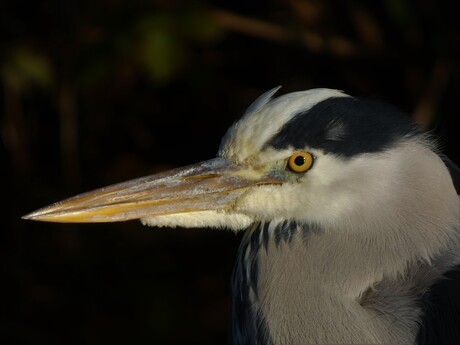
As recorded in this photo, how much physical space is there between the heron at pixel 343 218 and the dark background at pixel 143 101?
6.64 ft

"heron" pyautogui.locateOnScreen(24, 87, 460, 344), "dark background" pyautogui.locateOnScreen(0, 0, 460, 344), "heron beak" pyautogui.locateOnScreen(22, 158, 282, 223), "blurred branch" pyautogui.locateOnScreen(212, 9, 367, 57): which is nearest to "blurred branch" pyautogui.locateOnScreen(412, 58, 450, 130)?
"dark background" pyautogui.locateOnScreen(0, 0, 460, 344)

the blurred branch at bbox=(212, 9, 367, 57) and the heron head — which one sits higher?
the blurred branch at bbox=(212, 9, 367, 57)

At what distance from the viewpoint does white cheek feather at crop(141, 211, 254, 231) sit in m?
2.18

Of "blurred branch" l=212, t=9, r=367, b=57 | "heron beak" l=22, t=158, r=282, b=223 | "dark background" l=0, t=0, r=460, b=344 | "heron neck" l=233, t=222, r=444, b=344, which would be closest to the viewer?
"heron neck" l=233, t=222, r=444, b=344

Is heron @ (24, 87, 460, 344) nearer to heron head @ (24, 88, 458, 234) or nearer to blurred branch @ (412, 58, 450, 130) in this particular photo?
heron head @ (24, 88, 458, 234)

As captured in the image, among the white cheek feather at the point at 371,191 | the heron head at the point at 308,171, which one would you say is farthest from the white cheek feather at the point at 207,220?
the white cheek feather at the point at 371,191

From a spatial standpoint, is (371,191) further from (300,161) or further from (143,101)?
(143,101)

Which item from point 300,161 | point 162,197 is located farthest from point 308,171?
point 162,197

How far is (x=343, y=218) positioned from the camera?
2045 mm

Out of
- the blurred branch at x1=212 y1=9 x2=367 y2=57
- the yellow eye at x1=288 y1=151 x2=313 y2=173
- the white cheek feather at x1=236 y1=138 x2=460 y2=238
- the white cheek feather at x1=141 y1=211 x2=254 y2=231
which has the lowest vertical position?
the white cheek feather at x1=141 y1=211 x2=254 y2=231

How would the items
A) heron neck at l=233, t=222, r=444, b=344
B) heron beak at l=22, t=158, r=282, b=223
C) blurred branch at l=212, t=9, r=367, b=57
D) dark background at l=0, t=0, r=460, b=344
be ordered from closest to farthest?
heron neck at l=233, t=222, r=444, b=344
heron beak at l=22, t=158, r=282, b=223
dark background at l=0, t=0, r=460, b=344
blurred branch at l=212, t=9, r=367, b=57

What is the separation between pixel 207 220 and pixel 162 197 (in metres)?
0.12

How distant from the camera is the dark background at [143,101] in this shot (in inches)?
166

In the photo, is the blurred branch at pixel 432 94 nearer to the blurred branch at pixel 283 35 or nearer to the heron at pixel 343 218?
the blurred branch at pixel 283 35
